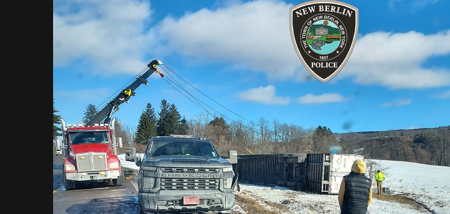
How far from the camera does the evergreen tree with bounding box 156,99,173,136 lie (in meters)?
57.0

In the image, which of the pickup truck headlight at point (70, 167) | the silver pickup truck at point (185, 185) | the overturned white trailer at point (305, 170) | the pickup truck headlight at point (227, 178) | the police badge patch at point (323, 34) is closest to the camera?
the silver pickup truck at point (185, 185)

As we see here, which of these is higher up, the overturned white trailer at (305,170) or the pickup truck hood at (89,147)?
the pickup truck hood at (89,147)

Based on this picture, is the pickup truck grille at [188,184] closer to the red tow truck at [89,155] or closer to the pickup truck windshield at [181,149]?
the pickup truck windshield at [181,149]

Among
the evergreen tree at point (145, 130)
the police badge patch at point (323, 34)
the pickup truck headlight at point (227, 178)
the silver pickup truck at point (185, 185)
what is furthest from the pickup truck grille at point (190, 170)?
the evergreen tree at point (145, 130)

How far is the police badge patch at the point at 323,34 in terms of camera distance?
10.4 m

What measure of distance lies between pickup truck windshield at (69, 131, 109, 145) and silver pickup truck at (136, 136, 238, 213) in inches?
305

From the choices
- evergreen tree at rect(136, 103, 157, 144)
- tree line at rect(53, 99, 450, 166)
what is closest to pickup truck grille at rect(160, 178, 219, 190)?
tree line at rect(53, 99, 450, 166)

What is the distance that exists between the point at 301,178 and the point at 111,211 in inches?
387

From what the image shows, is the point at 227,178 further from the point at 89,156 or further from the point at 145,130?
the point at 145,130

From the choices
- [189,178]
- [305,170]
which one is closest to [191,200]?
[189,178]

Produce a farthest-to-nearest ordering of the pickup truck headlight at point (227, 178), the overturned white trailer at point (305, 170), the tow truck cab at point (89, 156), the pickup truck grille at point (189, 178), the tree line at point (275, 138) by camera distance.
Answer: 1. the tree line at point (275, 138)
2. the overturned white trailer at point (305, 170)
3. the tow truck cab at point (89, 156)
4. the pickup truck headlight at point (227, 178)
5. the pickup truck grille at point (189, 178)

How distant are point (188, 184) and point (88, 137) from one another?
8.82 m

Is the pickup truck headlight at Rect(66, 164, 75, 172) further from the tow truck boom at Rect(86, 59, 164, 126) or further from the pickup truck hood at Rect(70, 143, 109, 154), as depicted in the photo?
the tow truck boom at Rect(86, 59, 164, 126)
